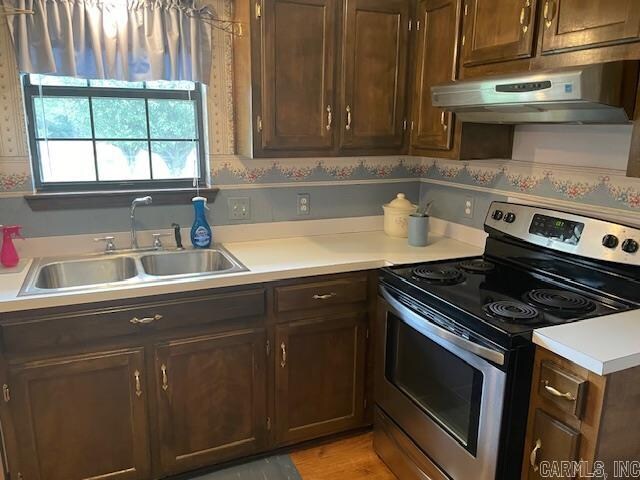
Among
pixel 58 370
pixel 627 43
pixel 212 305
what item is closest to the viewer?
pixel 627 43

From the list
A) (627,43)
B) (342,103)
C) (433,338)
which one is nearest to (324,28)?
(342,103)

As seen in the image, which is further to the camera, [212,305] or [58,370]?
[212,305]

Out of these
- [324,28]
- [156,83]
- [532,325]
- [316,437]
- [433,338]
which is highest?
[324,28]

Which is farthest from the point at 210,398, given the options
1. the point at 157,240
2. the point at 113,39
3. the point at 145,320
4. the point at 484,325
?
the point at 113,39

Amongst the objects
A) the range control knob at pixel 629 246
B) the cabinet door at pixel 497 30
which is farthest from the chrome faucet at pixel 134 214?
the range control knob at pixel 629 246

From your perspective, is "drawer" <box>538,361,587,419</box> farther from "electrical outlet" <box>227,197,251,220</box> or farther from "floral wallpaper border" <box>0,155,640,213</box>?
"electrical outlet" <box>227,197,251,220</box>

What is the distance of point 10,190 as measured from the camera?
2197 mm

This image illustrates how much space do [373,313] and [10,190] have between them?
1.69 m

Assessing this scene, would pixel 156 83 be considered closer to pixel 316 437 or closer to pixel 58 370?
pixel 58 370

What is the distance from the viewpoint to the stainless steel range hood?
153 cm

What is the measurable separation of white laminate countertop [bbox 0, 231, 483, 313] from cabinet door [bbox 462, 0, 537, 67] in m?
0.90

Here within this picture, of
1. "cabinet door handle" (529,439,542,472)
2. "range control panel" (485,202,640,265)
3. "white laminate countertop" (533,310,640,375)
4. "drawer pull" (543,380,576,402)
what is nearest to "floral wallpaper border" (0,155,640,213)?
"range control panel" (485,202,640,265)

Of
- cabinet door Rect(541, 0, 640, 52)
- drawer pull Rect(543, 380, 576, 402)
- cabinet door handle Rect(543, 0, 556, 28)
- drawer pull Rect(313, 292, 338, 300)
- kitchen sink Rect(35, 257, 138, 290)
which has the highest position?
cabinet door handle Rect(543, 0, 556, 28)

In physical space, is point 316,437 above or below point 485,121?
below
